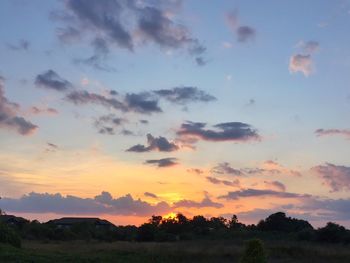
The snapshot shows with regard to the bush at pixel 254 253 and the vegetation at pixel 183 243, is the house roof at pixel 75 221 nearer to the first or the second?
the vegetation at pixel 183 243

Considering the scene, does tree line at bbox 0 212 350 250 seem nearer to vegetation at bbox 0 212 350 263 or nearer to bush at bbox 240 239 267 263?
vegetation at bbox 0 212 350 263

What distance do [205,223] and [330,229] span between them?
4195 centimetres

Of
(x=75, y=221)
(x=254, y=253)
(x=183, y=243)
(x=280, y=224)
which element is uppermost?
(x=75, y=221)

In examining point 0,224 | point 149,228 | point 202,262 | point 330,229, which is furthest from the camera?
point 149,228

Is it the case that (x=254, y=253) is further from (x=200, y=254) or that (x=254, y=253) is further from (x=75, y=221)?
(x=75, y=221)

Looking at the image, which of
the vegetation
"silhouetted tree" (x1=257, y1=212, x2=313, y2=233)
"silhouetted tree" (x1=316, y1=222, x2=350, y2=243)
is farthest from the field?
"silhouetted tree" (x1=257, y1=212, x2=313, y2=233)

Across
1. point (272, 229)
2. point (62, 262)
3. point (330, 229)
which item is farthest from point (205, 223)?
point (62, 262)

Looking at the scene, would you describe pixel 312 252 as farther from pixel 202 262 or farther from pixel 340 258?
pixel 202 262

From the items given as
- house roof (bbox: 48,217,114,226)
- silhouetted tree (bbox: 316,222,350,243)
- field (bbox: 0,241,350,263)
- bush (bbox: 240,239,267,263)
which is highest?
house roof (bbox: 48,217,114,226)

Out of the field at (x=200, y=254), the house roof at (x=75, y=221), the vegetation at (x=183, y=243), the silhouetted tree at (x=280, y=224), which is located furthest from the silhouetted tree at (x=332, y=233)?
the house roof at (x=75, y=221)

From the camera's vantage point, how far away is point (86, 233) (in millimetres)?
85812

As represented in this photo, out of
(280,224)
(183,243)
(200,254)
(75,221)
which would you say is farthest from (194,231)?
(200,254)

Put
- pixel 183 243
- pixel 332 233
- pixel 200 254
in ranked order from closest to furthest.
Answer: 1. pixel 200 254
2. pixel 183 243
3. pixel 332 233

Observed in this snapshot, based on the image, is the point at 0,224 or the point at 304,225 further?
the point at 304,225
